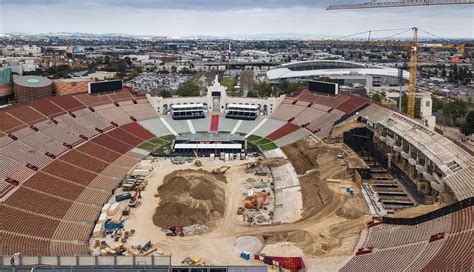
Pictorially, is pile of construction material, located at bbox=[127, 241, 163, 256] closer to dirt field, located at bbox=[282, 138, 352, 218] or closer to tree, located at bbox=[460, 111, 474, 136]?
dirt field, located at bbox=[282, 138, 352, 218]

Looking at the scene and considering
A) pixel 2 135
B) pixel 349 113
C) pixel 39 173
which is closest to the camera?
pixel 39 173

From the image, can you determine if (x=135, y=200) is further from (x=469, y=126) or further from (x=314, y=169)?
(x=469, y=126)

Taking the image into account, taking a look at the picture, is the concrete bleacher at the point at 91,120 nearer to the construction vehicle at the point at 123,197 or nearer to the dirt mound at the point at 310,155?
the construction vehicle at the point at 123,197

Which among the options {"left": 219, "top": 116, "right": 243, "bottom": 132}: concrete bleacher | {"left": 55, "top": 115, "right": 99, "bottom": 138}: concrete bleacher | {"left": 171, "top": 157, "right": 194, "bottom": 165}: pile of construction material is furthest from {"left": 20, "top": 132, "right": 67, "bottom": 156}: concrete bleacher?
{"left": 219, "top": 116, "right": 243, "bottom": 132}: concrete bleacher

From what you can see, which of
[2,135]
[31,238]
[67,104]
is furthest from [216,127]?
[31,238]

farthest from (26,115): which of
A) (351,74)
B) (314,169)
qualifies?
(351,74)

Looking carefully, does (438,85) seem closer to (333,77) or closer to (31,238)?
(333,77)

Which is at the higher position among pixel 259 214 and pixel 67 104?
pixel 67 104
